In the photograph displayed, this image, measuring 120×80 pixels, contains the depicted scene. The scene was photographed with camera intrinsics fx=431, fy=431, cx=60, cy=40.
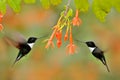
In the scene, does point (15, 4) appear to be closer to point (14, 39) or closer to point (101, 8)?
point (101, 8)

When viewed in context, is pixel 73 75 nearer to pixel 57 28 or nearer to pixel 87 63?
pixel 87 63

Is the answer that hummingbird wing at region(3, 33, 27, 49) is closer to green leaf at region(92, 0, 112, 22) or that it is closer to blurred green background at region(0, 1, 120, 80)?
green leaf at region(92, 0, 112, 22)

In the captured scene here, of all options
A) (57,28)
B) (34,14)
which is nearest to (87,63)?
(34,14)

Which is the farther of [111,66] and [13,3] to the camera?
[111,66]

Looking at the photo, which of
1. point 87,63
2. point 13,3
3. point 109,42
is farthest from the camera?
point 87,63

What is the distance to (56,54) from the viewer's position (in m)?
4.52

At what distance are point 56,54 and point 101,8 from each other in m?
3.22

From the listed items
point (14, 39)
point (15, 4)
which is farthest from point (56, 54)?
point (15, 4)

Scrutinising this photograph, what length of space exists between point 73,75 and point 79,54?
307mm

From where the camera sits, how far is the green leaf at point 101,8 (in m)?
1.31

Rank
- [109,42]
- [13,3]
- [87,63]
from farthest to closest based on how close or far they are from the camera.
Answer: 1. [87,63]
2. [109,42]
3. [13,3]

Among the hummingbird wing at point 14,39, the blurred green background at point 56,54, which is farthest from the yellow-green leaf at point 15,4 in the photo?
the blurred green background at point 56,54

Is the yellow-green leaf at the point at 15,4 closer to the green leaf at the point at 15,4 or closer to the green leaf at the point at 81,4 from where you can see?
the green leaf at the point at 15,4

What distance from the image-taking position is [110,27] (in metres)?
4.59
